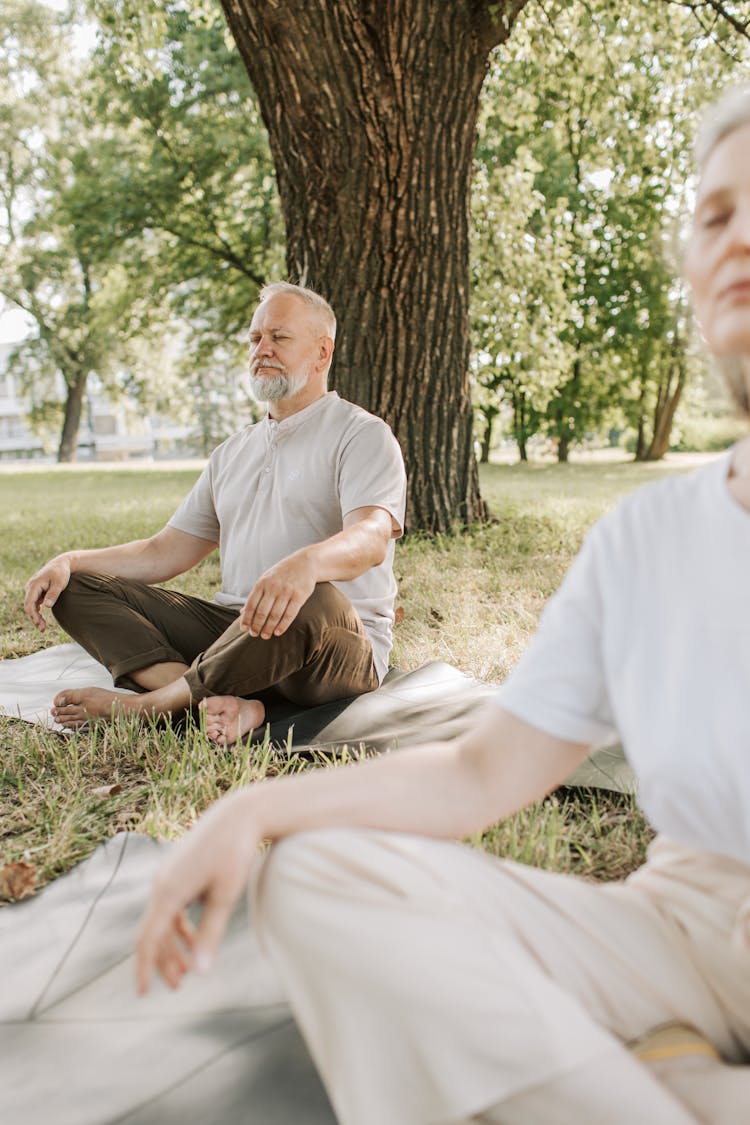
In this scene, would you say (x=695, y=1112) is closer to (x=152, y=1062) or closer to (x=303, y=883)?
(x=303, y=883)

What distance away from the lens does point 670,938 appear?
1259 mm

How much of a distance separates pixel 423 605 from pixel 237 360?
17691 millimetres

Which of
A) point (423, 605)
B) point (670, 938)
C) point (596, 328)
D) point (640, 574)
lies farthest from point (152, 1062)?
point (596, 328)

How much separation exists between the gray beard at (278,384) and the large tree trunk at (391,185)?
117 inches

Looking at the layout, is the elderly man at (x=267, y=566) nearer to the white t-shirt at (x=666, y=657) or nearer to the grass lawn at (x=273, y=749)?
the grass lawn at (x=273, y=749)

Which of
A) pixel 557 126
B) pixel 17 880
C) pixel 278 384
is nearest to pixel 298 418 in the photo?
pixel 278 384

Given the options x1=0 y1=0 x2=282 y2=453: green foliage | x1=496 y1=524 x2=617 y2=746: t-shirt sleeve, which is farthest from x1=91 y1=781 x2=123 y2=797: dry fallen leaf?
x1=0 y1=0 x2=282 y2=453: green foliage

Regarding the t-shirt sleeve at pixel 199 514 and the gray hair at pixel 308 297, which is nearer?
the gray hair at pixel 308 297

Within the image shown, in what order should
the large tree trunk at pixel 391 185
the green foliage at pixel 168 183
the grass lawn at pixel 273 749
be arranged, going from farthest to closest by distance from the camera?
the green foliage at pixel 168 183 < the large tree trunk at pixel 391 185 < the grass lawn at pixel 273 749

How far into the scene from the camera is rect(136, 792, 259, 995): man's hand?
1071 millimetres

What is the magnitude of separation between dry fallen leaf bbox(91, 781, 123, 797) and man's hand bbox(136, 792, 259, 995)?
5.56 feet

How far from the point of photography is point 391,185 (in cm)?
620

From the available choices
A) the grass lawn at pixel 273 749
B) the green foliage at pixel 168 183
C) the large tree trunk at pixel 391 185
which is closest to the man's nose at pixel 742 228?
the grass lawn at pixel 273 749

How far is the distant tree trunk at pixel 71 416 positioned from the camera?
31812 millimetres
